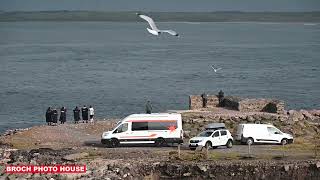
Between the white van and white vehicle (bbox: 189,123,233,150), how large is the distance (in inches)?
37.5

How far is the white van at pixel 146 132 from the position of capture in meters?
36.0

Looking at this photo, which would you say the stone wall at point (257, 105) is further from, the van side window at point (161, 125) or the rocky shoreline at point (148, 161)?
the van side window at point (161, 125)

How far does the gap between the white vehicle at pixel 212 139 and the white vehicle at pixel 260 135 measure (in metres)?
1.19

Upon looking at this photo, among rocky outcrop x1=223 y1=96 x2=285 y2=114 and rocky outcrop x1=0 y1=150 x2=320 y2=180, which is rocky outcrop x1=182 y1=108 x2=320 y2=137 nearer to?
rocky outcrop x1=223 y1=96 x2=285 y2=114

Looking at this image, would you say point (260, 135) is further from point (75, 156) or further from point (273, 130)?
point (75, 156)

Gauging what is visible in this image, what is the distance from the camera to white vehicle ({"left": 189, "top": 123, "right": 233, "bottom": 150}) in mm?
35250

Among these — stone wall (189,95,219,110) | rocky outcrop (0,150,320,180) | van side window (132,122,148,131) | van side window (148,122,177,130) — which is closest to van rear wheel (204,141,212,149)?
van side window (148,122,177,130)

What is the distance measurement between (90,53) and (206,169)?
115 metres

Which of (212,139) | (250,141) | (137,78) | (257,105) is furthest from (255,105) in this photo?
(137,78)

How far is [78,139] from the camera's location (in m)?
38.5

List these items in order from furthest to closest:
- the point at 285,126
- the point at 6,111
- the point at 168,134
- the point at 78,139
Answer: the point at 6,111 < the point at 285,126 < the point at 78,139 < the point at 168,134

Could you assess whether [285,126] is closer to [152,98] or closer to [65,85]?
[152,98]

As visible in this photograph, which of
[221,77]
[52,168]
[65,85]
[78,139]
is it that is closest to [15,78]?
[65,85]

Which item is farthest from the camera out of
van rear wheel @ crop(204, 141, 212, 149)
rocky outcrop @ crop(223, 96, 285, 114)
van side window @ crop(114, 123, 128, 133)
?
rocky outcrop @ crop(223, 96, 285, 114)
